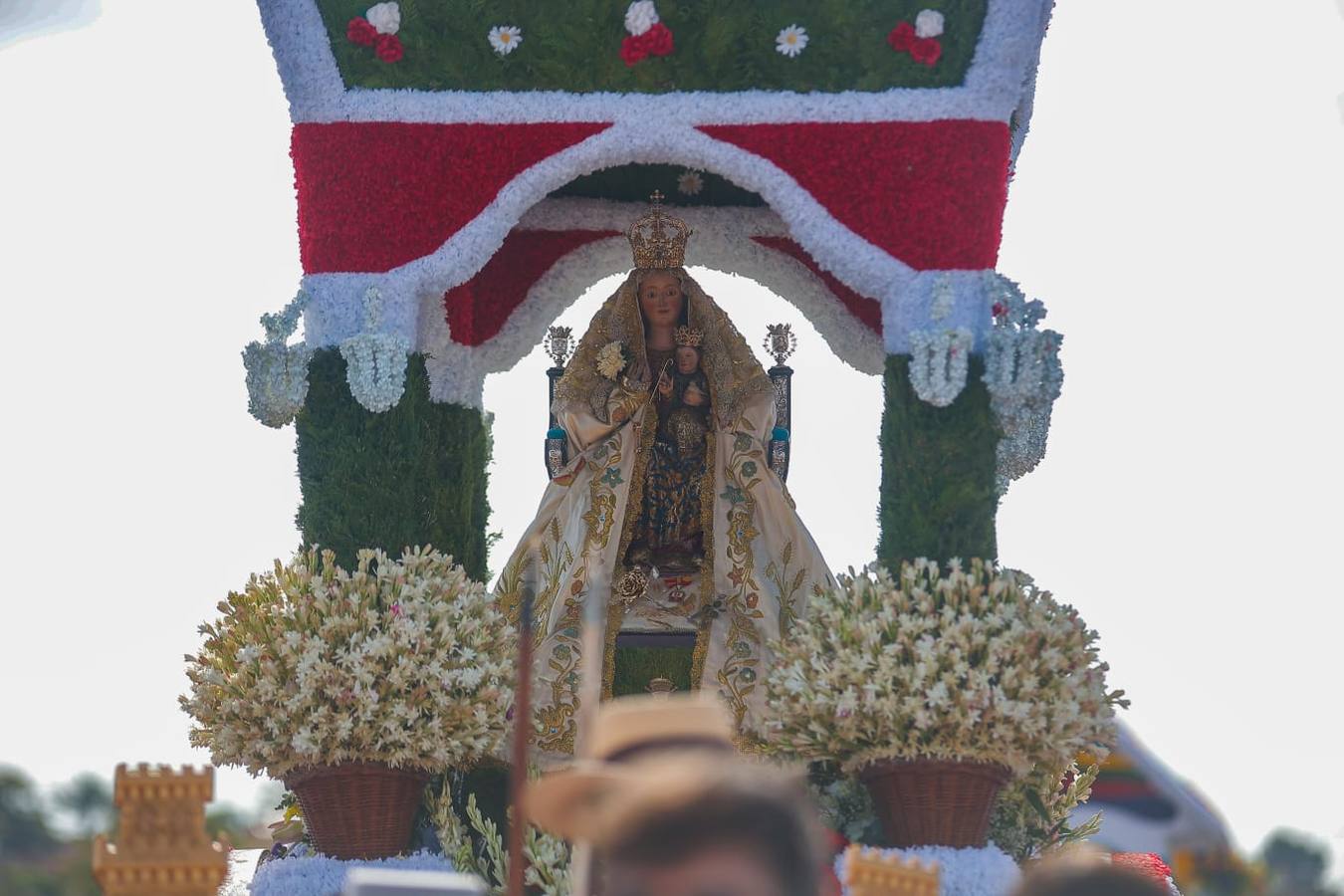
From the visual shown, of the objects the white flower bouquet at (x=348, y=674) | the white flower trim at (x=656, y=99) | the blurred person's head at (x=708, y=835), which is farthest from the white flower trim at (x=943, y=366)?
the blurred person's head at (x=708, y=835)

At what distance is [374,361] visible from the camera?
10812 mm

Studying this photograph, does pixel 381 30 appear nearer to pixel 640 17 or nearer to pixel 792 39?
pixel 640 17

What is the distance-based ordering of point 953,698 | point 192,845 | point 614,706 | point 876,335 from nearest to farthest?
point 614,706 → point 192,845 → point 953,698 → point 876,335

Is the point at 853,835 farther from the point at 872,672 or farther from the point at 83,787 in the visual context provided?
the point at 83,787

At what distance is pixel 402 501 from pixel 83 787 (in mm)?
2194

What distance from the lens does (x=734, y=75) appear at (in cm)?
1102

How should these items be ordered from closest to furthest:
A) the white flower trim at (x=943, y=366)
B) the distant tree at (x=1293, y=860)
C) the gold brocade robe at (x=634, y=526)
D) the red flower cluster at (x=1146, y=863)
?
the white flower trim at (x=943, y=366)
the gold brocade robe at (x=634, y=526)
the red flower cluster at (x=1146, y=863)
the distant tree at (x=1293, y=860)

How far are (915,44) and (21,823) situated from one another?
515cm

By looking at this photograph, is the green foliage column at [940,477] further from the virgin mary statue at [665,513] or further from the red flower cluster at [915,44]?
the red flower cluster at [915,44]

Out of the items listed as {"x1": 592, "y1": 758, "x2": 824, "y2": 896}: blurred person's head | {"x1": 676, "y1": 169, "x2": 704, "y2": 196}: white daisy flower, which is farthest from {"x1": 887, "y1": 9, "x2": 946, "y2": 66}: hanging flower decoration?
{"x1": 592, "y1": 758, "x2": 824, "y2": 896}: blurred person's head

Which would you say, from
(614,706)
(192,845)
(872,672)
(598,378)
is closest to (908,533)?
(872,672)

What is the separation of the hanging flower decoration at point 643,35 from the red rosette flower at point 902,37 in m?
1.01

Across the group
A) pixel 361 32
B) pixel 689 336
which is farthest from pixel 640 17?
pixel 689 336

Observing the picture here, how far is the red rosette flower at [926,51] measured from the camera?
10859 mm
